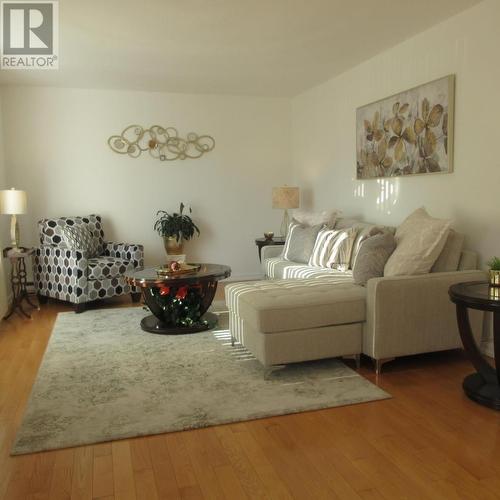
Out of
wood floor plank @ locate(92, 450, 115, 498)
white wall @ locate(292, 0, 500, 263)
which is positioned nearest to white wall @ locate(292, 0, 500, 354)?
white wall @ locate(292, 0, 500, 263)

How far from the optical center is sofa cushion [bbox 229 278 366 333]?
121 inches

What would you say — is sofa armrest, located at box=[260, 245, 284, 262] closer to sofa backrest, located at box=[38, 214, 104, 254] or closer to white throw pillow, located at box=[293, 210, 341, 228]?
white throw pillow, located at box=[293, 210, 341, 228]

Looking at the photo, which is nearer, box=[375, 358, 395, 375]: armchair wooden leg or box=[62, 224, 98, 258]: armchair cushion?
box=[375, 358, 395, 375]: armchair wooden leg

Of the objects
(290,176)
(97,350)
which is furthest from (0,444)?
(290,176)

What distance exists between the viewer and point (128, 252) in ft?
18.0

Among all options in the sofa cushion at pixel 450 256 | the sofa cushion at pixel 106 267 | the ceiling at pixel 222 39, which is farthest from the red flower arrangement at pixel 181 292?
the ceiling at pixel 222 39

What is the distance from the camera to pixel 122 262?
209 inches

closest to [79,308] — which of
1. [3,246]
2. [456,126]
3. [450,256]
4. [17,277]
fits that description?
[17,277]

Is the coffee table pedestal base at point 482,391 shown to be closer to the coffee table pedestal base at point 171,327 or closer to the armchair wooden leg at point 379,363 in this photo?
the armchair wooden leg at point 379,363

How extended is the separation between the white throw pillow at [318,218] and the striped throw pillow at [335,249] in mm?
377

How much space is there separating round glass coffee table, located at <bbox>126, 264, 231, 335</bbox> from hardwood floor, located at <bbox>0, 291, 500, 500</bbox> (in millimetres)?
1519

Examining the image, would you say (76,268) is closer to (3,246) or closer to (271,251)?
(3,246)

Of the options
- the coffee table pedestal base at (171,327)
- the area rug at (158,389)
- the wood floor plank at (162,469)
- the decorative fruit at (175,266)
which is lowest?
the wood floor plank at (162,469)

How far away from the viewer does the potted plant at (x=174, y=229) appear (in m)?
6.18
